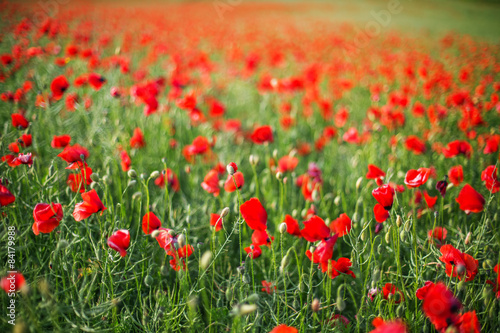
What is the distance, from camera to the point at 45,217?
104cm

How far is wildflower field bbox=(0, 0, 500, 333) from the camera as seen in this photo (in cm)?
107

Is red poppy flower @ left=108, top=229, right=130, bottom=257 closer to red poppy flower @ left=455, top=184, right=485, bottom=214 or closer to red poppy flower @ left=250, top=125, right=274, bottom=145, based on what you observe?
red poppy flower @ left=250, top=125, right=274, bottom=145

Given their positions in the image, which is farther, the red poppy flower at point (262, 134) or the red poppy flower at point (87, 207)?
Answer: the red poppy flower at point (262, 134)

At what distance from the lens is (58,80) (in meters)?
1.86

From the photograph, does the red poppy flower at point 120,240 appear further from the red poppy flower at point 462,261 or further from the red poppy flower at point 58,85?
the red poppy flower at point 58,85

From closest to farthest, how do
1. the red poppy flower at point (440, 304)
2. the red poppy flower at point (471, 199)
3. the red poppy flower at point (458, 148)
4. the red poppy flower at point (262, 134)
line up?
the red poppy flower at point (440, 304) → the red poppy flower at point (471, 199) → the red poppy flower at point (458, 148) → the red poppy flower at point (262, 134)

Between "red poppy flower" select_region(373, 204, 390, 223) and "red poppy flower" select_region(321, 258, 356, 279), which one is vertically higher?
"red poppy flower" select_region(373, 204, 390, 223)

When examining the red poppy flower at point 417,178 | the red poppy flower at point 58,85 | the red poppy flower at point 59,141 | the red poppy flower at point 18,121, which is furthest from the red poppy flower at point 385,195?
the red poppy flower at point 58,85

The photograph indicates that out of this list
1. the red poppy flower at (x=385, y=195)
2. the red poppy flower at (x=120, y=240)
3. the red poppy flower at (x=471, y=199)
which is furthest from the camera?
Result: the red poppy flower at (x=471, y=199)

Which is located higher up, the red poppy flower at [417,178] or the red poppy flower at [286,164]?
the red poppy flower at [417,178]

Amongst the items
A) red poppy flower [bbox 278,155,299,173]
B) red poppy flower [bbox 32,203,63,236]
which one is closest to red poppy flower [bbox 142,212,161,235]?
red poppy flower [bbox 32,203,63,236]

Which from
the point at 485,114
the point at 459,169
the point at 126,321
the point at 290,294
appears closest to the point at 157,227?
the point at 126,321

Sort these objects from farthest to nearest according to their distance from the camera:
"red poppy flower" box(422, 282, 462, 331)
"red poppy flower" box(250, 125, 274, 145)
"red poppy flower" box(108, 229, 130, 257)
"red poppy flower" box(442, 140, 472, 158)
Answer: "red poppy flower" box(250, 125, 274, 145) < "red poppy flower" box(442, 140, 472, 158) < "red poppy flower" box(108, 229, 130, 257) < "red poppy flower" box(422, 282, 462, 331)

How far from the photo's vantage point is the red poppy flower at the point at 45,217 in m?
1.02
